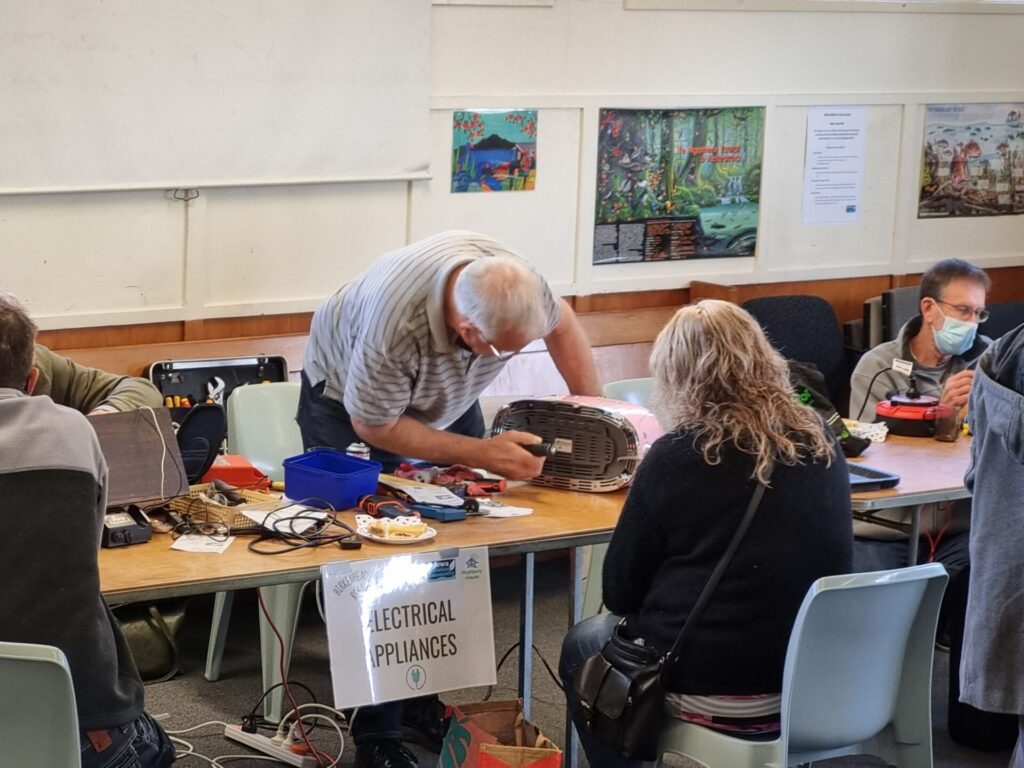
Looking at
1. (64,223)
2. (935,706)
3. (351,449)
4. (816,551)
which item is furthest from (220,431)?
(935,706)

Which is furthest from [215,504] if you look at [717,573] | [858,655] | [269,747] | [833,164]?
[833,164]

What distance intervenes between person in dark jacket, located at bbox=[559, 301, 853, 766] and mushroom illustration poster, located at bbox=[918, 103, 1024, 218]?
14.0 feet

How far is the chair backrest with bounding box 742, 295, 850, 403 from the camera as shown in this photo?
19.6 feet

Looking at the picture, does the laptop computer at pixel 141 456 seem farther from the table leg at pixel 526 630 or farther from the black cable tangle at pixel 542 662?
the black cable tangle at pixel 542 662

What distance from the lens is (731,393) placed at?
2746 millimetres

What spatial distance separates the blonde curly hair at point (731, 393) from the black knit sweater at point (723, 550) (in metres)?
0.03

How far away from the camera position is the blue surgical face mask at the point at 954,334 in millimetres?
4309

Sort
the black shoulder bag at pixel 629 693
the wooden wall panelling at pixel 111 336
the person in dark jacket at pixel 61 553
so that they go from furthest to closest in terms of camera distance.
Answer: the wooden wall panelling at pixel 111 336, the black shoulder bag at pixel 629 693, the person in dark jacket at pixel 61 553

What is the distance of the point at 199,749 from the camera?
3725mm

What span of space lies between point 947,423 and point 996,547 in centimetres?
148

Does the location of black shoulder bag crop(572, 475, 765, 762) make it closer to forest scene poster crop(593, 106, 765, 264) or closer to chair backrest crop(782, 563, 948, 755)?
chair backrest crop(782, 563, 948, 755)

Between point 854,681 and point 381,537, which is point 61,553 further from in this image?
point 854,681

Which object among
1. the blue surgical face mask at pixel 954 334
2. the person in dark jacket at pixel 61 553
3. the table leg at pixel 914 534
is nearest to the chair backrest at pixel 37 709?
the person in dark jacket at pixel 61 553

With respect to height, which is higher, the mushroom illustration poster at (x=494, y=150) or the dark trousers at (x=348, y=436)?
the mushroom illustration poster at (x=494, y=150)
